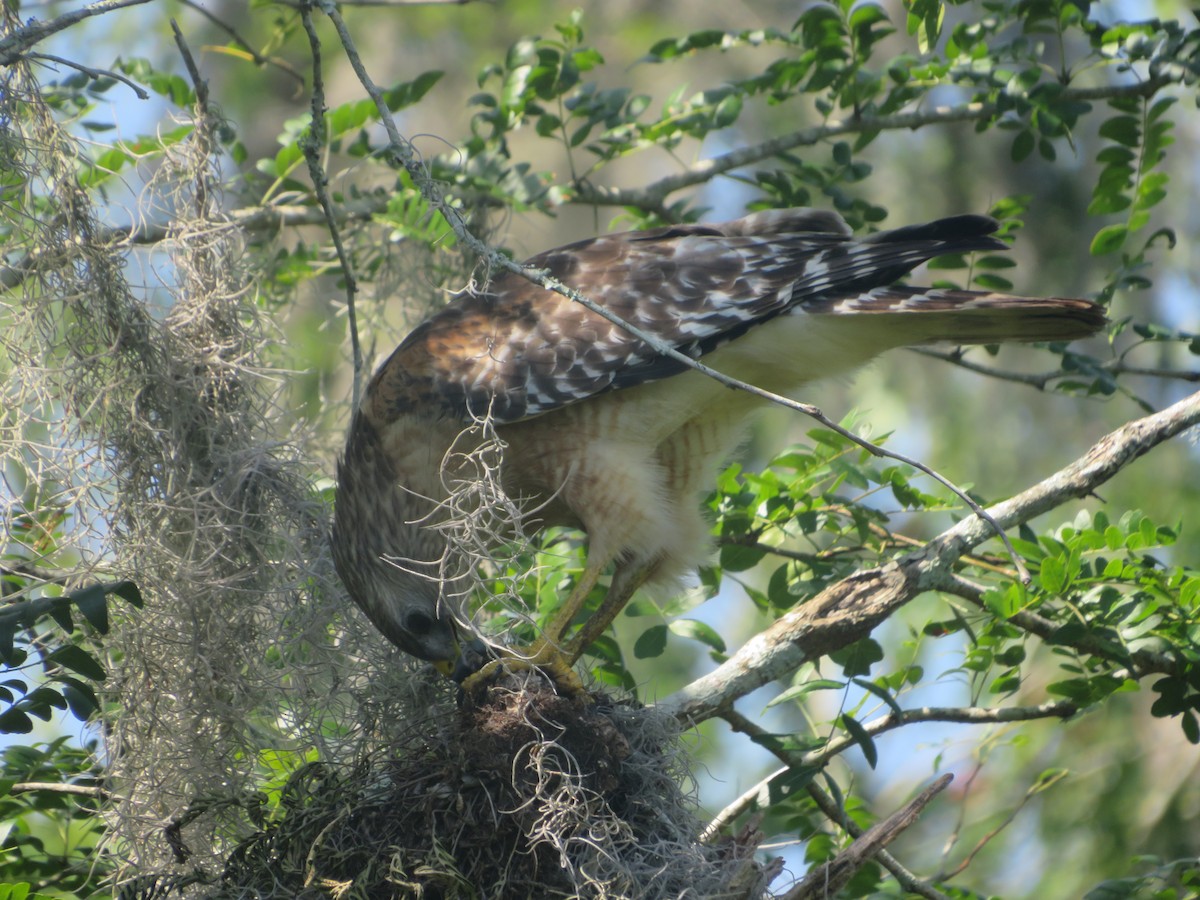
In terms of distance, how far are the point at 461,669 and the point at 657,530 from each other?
680mm

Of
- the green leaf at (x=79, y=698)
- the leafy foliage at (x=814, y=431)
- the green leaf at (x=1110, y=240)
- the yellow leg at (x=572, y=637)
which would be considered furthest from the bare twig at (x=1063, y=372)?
the green leaf at (x=79, y=698)

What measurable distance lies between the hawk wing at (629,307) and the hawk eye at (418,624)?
0.55m

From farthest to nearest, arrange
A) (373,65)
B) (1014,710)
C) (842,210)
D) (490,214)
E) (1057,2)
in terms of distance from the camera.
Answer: (373,65), (490,214), (842,210), (1057,2), (1014,710)

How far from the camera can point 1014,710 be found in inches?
127

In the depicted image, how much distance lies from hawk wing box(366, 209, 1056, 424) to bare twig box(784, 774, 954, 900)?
4.26 ft

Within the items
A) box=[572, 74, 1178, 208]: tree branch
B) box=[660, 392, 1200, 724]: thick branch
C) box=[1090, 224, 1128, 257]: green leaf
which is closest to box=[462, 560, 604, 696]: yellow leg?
box=[660, 392, 1200, 724]: thick branch

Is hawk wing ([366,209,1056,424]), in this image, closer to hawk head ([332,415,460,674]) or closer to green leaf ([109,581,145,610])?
hawk head ([332,415,460,674])

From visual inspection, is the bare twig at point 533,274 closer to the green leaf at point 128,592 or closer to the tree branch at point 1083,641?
the tree branch at point 1083,641

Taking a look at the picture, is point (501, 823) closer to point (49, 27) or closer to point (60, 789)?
point (60, 789)

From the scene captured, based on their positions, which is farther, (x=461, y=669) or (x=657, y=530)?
(x=657, y=530)

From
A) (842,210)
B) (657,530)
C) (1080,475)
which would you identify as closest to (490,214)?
(842,210)

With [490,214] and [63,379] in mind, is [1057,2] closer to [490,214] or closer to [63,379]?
[490,214]

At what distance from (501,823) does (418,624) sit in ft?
2.39

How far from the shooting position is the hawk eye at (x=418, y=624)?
318 centimetres
